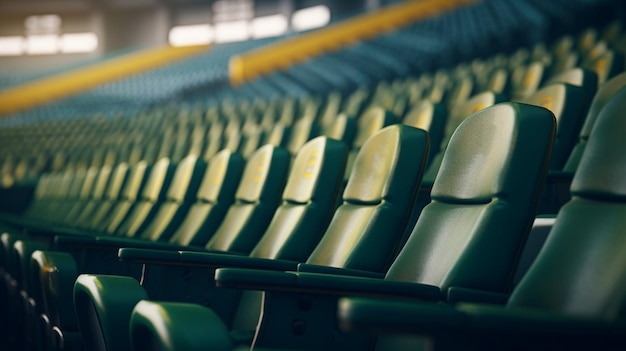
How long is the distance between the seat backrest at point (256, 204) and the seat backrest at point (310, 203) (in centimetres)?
10

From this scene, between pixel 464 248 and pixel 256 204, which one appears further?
pixel 256 204

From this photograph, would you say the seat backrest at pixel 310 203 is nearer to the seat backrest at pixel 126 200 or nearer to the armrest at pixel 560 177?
the armrest at pixel 560 177

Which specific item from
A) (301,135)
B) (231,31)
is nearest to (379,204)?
(301,135)

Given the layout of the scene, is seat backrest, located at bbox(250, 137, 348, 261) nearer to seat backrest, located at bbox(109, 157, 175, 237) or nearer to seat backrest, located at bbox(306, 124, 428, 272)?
seat backrest, located at bbox(306, 124, 428, 272)

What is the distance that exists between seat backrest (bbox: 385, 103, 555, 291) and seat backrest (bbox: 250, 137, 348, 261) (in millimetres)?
250

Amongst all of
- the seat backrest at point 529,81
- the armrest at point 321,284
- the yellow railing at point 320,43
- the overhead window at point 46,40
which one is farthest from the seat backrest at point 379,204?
the overhead window at point 46,40

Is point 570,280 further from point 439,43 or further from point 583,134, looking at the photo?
point 439,43

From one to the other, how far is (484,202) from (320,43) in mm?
5786

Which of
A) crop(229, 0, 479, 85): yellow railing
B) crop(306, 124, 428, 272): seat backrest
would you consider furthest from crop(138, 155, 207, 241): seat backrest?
crop(229, 0, 479, 85): yellow railing

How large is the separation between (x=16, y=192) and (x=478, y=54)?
2.56m

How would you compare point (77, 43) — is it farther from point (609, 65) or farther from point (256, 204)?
point (256, 204)

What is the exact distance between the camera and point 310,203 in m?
1.07

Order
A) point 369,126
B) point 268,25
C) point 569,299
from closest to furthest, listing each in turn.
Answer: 1. point 569,299
2. point 369,126
3. point 268,25

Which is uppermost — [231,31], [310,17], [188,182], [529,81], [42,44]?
[310,17]
